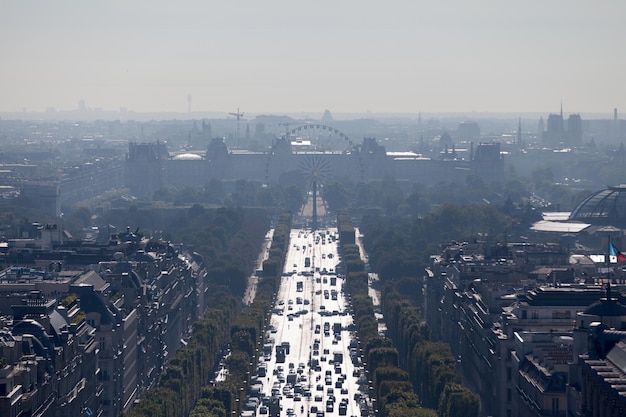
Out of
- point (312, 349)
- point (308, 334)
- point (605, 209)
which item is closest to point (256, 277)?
point (605, 209)

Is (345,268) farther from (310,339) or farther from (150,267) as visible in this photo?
(150,267)

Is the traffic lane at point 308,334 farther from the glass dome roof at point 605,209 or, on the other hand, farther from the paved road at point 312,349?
the glass dome roof at point 605,209

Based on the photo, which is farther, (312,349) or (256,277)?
(256,277)

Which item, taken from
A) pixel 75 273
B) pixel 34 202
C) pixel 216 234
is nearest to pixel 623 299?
A: pixel 75 273

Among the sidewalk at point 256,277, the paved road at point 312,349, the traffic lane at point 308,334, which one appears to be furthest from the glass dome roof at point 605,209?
the sidewalk at point 256,277

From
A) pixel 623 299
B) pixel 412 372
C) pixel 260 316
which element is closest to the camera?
pixel 623 299

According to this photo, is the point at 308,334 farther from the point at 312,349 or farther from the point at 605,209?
the point at 605,209

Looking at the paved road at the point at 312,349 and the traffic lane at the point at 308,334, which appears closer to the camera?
the paved road at the point at 312,349
